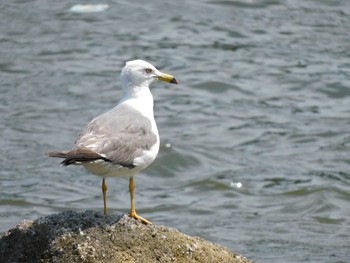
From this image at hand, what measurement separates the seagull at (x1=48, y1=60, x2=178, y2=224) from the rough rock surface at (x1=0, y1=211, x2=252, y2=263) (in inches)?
12.0

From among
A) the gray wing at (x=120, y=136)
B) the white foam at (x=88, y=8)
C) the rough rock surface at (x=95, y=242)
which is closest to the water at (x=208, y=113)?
the white foam at (x=88, y=8)

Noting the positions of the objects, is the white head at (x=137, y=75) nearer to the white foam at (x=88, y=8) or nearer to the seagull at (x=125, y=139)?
the seagull at (x=125, y=139)

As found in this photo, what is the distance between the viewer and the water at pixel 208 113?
11.8 metres

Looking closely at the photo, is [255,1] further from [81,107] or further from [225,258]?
[225,258]

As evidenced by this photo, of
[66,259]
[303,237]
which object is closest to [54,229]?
[66,259]

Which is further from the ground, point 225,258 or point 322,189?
point 225,258

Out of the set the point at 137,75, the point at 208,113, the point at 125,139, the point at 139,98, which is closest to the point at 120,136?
the point at 125,139

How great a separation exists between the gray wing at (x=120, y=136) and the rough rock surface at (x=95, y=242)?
1.47 ft

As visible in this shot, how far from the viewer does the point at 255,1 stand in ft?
59.0

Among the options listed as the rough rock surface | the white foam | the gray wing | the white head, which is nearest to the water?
the white foam

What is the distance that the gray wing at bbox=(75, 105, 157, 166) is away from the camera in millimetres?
6816

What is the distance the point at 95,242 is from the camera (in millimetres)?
6594

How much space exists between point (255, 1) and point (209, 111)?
408 centimetres

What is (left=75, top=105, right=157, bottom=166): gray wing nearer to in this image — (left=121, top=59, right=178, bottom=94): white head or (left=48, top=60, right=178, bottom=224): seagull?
(left=48, top=60, right=178, bottom=224): seagull
